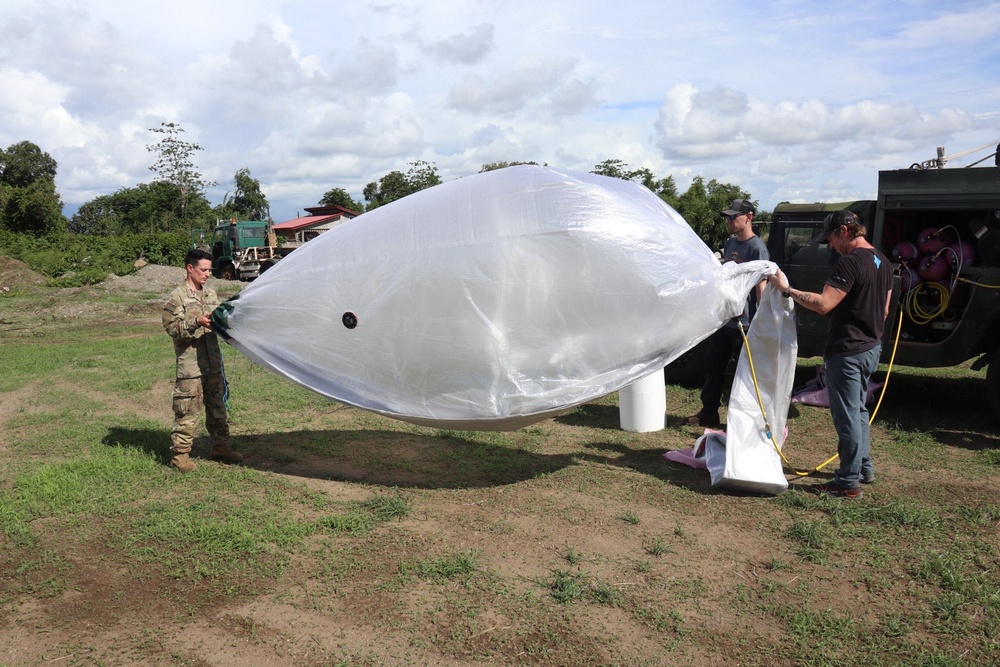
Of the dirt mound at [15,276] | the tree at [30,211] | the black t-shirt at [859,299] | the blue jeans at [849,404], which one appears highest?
the tree at [30,211]

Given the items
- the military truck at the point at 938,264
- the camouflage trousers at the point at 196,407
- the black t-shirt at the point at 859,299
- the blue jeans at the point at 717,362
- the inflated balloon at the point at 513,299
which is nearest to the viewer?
the inflated balloon at the point at 513,299

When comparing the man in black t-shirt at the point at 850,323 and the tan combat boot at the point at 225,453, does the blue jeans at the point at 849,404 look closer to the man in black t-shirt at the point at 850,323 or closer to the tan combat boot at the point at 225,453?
the man in black t-shirt at the point at 850,323

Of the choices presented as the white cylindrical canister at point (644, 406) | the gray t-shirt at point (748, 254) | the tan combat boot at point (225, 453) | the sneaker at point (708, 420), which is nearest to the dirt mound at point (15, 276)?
the tan combat boot at point (225, 453)

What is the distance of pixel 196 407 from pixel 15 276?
23785mm

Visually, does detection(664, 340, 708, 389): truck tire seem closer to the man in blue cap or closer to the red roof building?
the man in blue cap

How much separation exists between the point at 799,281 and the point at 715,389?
1945mm

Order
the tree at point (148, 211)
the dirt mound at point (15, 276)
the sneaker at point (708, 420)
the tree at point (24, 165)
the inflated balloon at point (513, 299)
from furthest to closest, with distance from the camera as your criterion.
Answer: the tree at point (24, 165), the tree at point (148, 211), the dirt mound at point (15, 276), the sneaker at point (708, 420), the inflated balloon at point (513, 299)

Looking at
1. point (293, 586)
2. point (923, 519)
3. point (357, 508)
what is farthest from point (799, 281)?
point (293, 586)

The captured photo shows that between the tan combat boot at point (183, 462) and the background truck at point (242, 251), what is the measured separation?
23161mm

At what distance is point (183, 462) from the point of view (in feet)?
19.4

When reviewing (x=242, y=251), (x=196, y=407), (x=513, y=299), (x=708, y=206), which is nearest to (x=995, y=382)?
(x=513, y=299)

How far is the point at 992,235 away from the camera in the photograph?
7039mm

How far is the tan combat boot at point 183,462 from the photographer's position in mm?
5898

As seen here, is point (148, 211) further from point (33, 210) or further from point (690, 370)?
point (690, 370)
